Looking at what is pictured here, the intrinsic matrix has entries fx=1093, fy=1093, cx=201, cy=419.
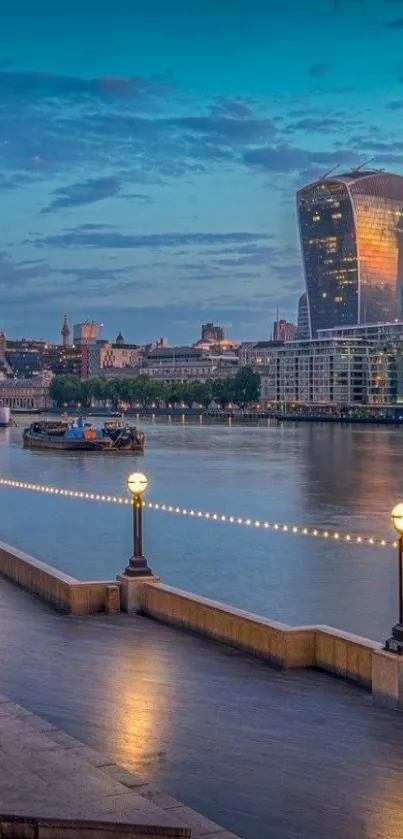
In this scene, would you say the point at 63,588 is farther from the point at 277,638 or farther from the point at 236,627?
the point at 277,638

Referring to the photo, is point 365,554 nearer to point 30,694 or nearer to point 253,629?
point 253,629

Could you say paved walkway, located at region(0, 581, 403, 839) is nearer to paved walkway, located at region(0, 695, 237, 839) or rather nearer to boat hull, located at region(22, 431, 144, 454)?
paved walkway, located at region(0, 695, 237, 839)

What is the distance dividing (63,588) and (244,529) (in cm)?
2746

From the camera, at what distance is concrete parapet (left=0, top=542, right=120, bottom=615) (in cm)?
1816

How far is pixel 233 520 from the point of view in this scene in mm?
46938

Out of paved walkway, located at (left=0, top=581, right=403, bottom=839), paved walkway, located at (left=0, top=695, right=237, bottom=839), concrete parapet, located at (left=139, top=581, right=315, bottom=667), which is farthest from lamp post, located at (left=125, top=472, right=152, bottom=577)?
paved walkway, located at (left=0, top=695, right=237, bottom=839)

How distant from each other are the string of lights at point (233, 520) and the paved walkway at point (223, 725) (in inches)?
991

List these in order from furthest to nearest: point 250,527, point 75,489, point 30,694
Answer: point 75,489 < point 250,527 < point 30,694

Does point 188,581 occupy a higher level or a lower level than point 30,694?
lower

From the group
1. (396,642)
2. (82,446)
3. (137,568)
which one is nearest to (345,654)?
(396,642)

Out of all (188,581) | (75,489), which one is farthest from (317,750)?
(75,489)

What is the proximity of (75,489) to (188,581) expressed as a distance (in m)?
33.9

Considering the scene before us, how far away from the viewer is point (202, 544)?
40844 millimetres

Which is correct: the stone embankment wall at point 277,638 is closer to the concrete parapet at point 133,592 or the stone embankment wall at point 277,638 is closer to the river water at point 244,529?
the concrete parapet at point 133,592
